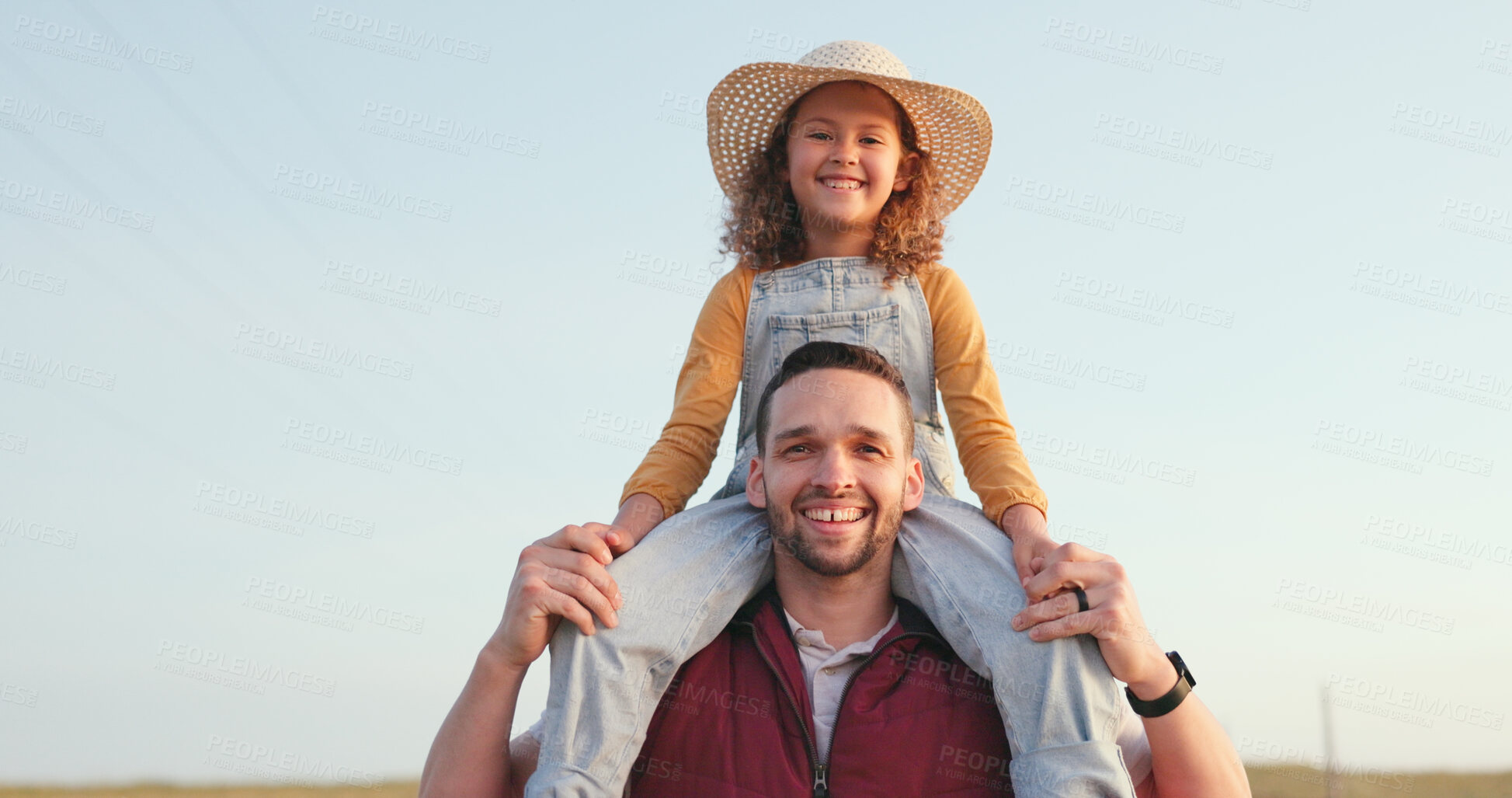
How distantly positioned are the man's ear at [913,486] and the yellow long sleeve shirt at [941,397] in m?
0.19

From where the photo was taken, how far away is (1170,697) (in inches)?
125

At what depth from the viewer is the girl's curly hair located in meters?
4.17

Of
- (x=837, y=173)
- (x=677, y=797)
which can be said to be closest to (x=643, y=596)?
(x=677, y=797)

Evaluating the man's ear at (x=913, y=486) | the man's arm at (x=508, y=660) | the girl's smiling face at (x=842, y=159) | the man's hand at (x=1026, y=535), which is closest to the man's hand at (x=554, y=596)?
the man's arm at (x=508, y=660)

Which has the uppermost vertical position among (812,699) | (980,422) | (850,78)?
(850,78)

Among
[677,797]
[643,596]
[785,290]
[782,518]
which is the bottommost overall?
[677,797]

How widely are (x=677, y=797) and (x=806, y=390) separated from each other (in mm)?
1334

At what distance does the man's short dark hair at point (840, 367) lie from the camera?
363 centimetres

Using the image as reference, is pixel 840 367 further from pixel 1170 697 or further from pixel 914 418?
pixel 1170 697

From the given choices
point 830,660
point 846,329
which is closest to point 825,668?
point 830,660

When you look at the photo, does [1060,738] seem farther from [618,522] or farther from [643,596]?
[618,522]

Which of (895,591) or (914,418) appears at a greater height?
(914,418)

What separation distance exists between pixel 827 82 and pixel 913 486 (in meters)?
1.66

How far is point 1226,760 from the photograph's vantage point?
10.8ft
